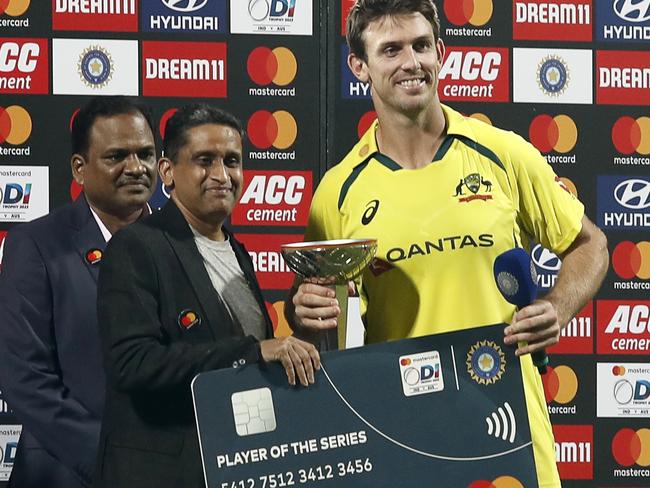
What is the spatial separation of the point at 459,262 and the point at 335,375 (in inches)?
15.2

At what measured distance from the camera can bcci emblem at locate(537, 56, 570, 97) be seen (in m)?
3.74

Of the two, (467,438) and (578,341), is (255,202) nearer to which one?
(578,341)

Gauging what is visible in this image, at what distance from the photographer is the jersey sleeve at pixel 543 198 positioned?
2.25 m

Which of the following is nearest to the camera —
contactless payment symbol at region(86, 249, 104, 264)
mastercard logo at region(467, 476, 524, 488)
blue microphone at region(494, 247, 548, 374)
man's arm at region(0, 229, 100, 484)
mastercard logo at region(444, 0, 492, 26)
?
blue microphone at region(494, 247, 548, 374)

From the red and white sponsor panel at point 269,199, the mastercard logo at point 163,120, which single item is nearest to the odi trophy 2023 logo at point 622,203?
the red and white sponsor panel at point 269,199

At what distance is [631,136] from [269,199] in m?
1.38

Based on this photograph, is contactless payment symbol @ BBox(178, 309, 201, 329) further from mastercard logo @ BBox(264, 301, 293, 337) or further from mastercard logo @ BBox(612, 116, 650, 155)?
mastercard logo @ BBox(612, 116, 650, 155)

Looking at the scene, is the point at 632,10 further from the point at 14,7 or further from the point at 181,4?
the point at 14,7

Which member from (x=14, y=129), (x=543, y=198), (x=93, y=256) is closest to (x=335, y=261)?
(x=543, y=198)

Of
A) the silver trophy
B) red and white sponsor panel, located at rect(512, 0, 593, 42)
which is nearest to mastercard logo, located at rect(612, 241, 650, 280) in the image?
red and white sponsor panel, located at rect(512, 0, 593, 42)

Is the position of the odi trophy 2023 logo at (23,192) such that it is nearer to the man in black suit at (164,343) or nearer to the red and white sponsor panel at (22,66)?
the red and white sponsor panel at (22,66)

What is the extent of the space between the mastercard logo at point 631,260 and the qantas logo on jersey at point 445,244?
5.67 feet

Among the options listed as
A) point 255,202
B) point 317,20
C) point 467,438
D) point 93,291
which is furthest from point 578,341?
point 93,291

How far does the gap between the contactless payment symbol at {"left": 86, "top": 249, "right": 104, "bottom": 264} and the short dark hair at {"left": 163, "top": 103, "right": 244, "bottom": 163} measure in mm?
396
